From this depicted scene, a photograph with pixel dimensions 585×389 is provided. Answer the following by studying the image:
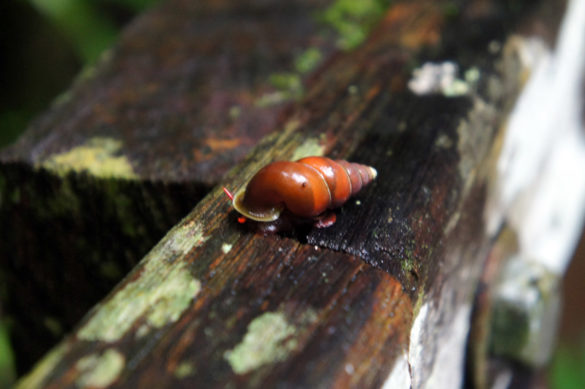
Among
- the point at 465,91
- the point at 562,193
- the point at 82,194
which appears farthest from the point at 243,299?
the point at 562,193

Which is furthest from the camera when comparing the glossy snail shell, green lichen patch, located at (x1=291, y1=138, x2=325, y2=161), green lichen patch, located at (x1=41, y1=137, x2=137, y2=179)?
green lichen patch, located at (x1=41, y1=137, x2=137, y2=179)

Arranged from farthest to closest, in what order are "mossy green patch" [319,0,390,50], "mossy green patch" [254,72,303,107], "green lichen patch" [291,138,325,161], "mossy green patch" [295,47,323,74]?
"mossy green patch" [319,0,390,50]
"mossy green patch" [295,47,323,74]
"mossy green patch" [254,72,303,107]
"green lichen patch" [291,138,325,161]

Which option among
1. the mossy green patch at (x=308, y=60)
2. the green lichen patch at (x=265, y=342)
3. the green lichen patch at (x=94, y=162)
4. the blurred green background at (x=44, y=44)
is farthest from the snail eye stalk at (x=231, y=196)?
the blurred green background at (x=44, y=44)

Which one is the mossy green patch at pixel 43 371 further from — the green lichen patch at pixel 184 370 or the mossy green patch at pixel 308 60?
the mossy green patch at pixel 308 60

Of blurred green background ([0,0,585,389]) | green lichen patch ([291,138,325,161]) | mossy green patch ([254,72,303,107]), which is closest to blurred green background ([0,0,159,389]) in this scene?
blurred green background ([0,0,585,389])

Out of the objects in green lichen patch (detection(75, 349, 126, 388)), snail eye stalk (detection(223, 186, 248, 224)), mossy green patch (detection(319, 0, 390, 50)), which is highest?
green lichen patch (detection(75, 349, 126, 388))

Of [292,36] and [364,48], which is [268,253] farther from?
[292,36]

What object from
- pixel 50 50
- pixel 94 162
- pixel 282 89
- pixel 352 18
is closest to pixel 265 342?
pixel 94 162

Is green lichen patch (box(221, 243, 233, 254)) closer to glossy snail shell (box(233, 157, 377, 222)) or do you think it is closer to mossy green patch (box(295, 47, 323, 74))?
glossy snail shell (box(233, 157, 377, 222))
